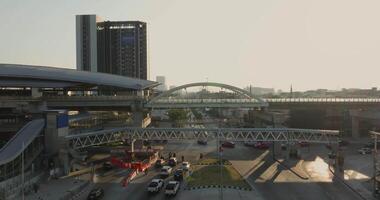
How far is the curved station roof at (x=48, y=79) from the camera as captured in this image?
7375 centimetres

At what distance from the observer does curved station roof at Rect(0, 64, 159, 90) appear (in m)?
73.8

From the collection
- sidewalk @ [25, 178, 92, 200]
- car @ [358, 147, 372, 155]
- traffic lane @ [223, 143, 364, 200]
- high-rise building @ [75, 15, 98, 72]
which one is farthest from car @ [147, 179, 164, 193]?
high-rise building @ [75, 15, 98, 72]

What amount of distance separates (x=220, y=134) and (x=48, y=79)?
3822 centimetres

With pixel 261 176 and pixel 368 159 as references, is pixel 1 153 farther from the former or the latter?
pixel 368 159

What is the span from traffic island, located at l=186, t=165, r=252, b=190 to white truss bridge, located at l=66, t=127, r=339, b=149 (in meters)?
6.36

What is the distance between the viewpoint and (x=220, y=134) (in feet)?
209

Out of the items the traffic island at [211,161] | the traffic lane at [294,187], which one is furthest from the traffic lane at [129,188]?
the traffic lane at [294,187]

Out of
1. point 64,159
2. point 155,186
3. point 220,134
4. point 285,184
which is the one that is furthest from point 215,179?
point 64,159

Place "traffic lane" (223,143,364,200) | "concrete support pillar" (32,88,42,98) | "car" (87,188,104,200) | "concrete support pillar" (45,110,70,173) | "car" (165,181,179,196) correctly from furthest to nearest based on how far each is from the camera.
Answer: "concrete support pillar" (32,88,42,98) < "concrete support pillar" (45,110,70,173) < "traffic lane" (223,143,364,200) < "car" (165,181,179,196) < "car" (87,188,104,200)

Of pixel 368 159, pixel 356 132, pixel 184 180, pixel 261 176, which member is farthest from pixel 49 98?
pixel 356 132

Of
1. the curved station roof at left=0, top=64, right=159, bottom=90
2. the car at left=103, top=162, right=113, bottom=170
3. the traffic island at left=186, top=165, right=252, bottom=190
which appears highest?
the curved station roof at left=0, top=64, right=159, bottom=90

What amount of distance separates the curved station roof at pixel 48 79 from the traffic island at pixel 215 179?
34842 millimetres

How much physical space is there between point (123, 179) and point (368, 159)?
43.1 m

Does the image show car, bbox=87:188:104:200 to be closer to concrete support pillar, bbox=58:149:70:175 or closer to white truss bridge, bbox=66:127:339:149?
concrete support pillar, bbox=58:149:70:175
